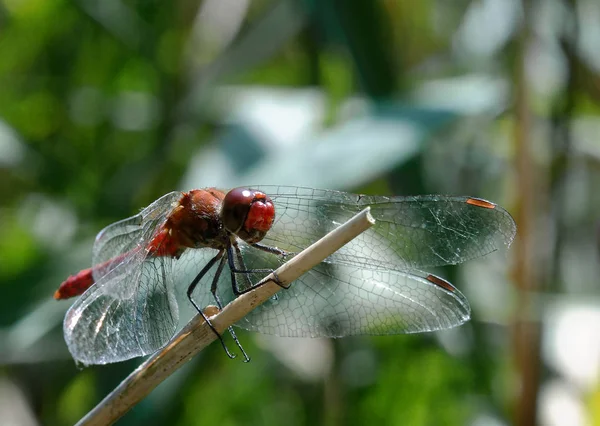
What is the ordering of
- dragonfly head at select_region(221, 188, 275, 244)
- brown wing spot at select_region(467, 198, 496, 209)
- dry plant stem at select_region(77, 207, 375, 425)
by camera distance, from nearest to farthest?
dry plant stem at select_region(77, 207, 375, 425)
brown wing spot at select_region(467, 198, 496, 209)
dragonfly head at select_region(221, 188, 275, 244)

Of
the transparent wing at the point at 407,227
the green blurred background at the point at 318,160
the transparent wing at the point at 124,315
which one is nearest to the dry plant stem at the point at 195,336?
the transparent wing at the point at 124,315

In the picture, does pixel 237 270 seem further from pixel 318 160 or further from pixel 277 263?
pixel 318 160

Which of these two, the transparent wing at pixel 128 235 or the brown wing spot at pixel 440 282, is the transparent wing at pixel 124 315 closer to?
the transparent wing at pixel 128 235

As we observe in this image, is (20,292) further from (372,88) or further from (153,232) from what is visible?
(372,88)

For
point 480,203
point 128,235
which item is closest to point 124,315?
point 128,235

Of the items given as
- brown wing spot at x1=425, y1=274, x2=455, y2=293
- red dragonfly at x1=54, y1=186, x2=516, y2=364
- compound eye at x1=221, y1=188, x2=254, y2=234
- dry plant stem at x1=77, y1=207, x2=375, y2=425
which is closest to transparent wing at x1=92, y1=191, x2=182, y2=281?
red dragonfly at x1=54, y1=186, x2=516, y2=364

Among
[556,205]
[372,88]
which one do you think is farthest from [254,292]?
[556,205]

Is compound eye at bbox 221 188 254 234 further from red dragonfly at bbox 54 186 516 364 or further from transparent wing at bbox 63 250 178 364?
transparent wing at bbox 63 250 178 364
